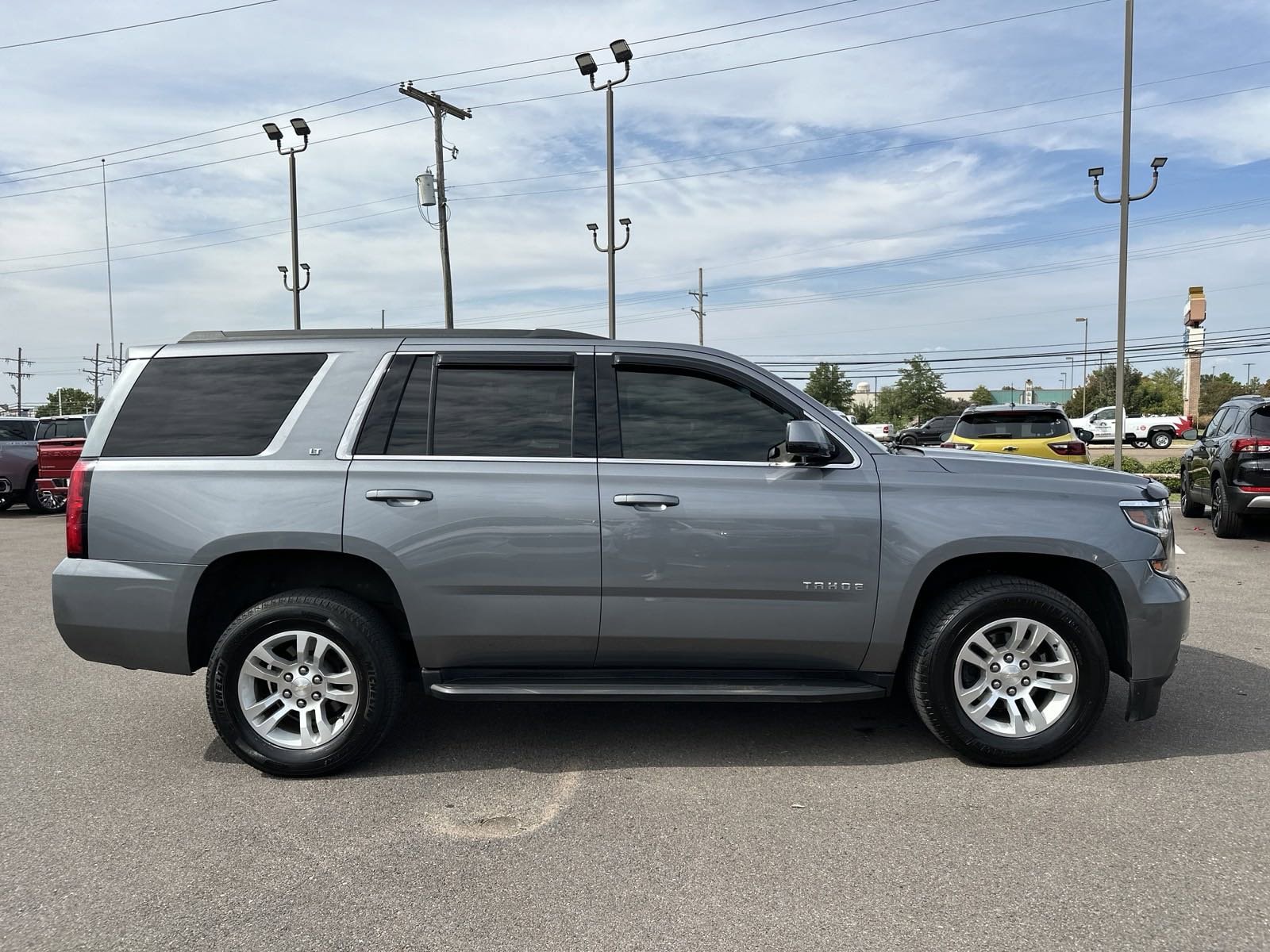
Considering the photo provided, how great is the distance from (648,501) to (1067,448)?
8697 millimetres

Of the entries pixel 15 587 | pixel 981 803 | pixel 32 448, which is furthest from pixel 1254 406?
pixel 32 448

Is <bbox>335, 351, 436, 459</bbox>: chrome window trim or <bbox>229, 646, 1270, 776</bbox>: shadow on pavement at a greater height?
<bbox>335, 351, 436, 459</bbox>: chrome window trim

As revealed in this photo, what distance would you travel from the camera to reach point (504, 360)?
4398 mm

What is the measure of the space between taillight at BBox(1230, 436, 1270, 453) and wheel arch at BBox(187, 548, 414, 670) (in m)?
10.1

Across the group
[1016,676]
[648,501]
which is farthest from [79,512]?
[1016,676]

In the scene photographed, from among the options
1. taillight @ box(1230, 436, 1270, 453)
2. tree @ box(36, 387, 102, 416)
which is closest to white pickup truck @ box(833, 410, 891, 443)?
taillight @ box(1230, 436, 1270, 453)

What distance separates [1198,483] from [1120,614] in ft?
33.4

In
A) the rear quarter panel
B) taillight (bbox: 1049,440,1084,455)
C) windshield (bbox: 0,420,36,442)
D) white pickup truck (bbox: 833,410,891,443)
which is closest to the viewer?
the rear quarter panel

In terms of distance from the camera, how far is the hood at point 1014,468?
431 cm

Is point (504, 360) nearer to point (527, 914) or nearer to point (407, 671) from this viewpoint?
point (407, 671)

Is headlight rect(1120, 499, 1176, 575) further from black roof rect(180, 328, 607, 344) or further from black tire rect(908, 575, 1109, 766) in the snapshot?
black roof rect(180, 328, 607, 344)

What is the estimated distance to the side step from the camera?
413 centimetres

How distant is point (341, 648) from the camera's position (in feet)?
13.7

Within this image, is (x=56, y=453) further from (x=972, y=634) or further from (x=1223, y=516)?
(x=1223, y=516)
